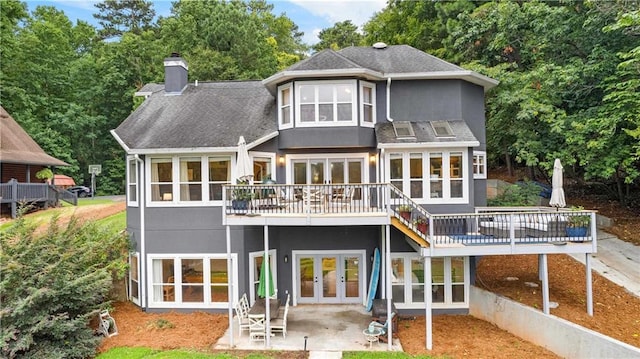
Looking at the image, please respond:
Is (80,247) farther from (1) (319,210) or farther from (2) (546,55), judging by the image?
(2) (546,55)

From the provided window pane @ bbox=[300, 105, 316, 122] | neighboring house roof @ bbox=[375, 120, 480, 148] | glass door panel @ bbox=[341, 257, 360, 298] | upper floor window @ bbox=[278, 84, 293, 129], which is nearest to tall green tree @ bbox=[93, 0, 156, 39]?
upper floor window @ bbox=[278, 84, 293, 129]

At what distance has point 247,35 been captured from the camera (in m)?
29.0

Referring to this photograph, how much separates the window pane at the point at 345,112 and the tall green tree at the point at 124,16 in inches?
1586

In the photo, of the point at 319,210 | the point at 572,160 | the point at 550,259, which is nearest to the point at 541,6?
the point at 572,160

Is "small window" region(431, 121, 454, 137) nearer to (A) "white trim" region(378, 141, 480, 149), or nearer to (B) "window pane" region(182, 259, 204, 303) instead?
(A) "white trim" region(378, 141, 480, 149)

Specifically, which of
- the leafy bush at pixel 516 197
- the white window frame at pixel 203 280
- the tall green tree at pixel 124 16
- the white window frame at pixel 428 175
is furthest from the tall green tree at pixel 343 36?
the white window frame at pixel 203 280

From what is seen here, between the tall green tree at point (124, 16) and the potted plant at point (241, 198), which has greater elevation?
the tall green tree at point (124, 16)

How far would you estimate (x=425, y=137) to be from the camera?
11.8 meters

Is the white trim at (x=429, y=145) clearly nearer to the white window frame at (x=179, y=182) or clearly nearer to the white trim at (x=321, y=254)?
the white trim at (x=321, y=254)

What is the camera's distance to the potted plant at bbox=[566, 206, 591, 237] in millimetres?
9828

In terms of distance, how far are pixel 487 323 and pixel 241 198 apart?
876 cm

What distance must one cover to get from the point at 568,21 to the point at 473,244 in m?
13.3

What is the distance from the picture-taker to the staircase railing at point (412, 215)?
977 cm

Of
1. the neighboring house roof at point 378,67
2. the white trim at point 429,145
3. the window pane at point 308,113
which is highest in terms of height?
the neighboring house roof at point 378,67
